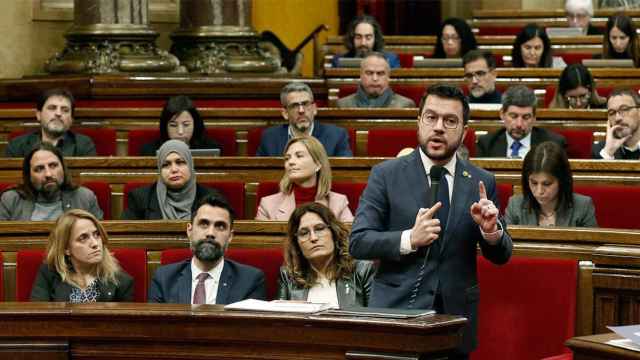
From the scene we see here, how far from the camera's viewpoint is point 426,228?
3.45 meters

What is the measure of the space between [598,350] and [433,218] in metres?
0.62

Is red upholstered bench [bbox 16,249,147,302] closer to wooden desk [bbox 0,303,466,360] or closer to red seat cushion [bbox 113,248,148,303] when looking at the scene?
red seat cushion [bbox 113,248,148,303]

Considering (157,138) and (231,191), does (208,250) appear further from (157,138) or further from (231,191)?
(157,138)

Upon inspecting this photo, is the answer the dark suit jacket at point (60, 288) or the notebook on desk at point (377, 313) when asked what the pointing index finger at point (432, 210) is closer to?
the notebook on desk at point (377, 313)

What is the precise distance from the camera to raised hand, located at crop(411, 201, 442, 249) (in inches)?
136

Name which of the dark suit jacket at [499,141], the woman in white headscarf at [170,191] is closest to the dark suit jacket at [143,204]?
the woman in white headscarf at [170,191]

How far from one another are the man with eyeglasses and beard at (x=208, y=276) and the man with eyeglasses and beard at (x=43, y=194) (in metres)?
1.20

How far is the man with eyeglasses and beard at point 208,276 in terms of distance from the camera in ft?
14.9

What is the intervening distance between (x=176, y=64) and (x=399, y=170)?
5.19 metres

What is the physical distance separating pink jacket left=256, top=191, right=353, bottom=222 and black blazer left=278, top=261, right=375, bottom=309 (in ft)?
3.33

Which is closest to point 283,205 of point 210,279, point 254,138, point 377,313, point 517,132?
point 210,279

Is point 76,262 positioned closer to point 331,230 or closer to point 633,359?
point 331,230

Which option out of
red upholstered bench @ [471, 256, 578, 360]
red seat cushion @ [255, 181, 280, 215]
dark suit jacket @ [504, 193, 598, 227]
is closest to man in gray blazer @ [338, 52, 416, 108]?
red seat cushion @ [255, 181, 280, 215]

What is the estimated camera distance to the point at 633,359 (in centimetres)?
300
